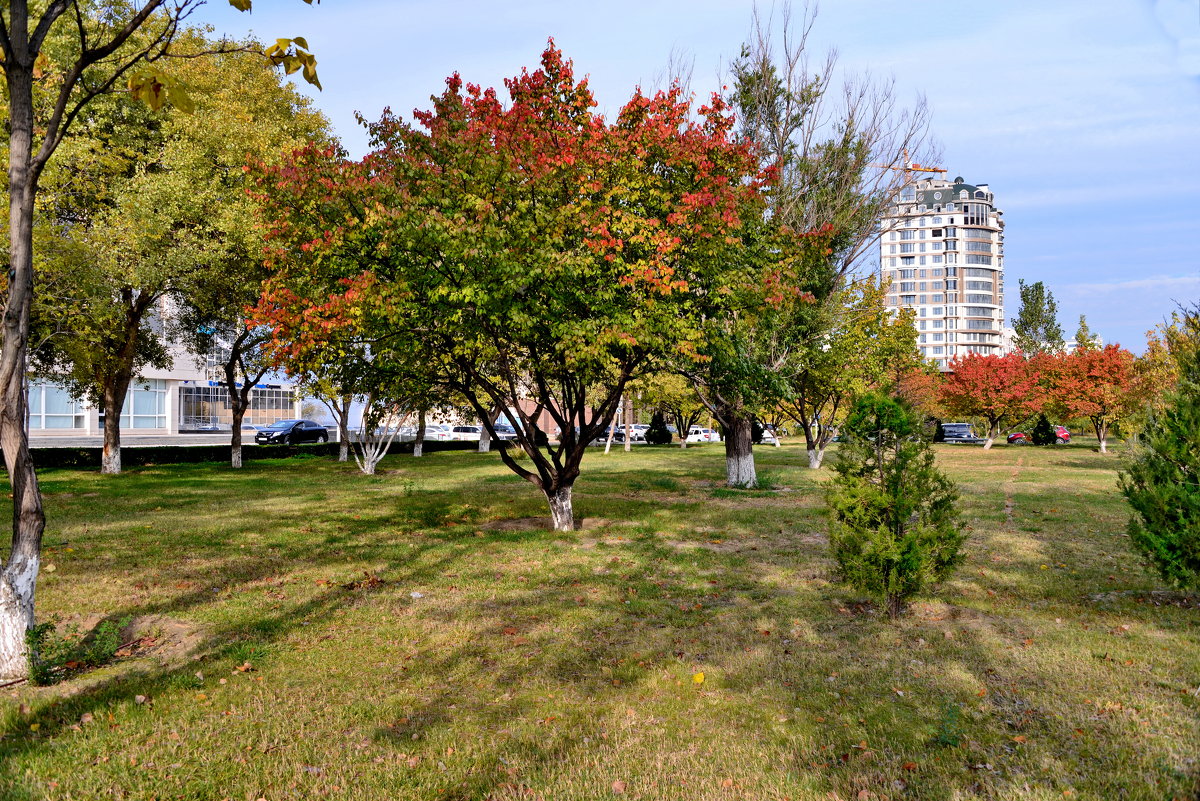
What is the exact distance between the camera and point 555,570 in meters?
10.1

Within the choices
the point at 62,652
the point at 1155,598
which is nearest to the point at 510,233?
the point at 62,652

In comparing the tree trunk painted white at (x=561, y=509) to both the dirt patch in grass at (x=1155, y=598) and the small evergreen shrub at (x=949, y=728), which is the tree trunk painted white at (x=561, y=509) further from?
the small evergreen shrub at (x=949, y=728)

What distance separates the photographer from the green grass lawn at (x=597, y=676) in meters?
4.28

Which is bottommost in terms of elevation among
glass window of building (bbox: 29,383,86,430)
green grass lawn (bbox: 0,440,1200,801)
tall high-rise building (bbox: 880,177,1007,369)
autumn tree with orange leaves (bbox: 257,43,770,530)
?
green grass lawn (bbox: 0,440,1200,801)

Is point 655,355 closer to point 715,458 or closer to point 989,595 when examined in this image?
point 989,595

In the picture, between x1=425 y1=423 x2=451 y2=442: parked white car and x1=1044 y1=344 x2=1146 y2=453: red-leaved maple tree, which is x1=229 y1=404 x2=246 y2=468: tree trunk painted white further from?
x1=1044 y1=344 x2=1146 y2=453: red-leaved maple tree

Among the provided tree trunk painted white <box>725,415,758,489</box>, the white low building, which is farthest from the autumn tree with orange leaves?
the white low building

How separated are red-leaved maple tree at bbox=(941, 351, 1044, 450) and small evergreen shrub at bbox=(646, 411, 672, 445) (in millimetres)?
18903

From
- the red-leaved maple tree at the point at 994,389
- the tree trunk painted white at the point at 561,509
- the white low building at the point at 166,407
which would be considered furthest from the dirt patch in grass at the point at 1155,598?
the white low building at the point at 166,407

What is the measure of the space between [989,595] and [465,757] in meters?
6.67

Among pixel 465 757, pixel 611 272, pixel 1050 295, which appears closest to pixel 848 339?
pixel 611 272

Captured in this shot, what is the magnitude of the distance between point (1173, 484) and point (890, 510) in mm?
3086

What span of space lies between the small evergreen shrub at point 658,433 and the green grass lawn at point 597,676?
40778 millimetres

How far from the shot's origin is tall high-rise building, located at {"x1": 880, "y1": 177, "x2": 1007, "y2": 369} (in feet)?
420
